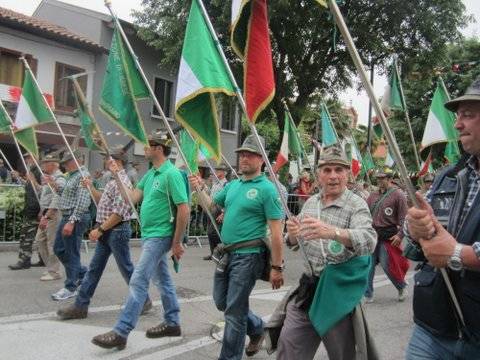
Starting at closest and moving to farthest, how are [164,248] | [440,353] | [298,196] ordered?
[440,353] < [164,248] < [298,196]

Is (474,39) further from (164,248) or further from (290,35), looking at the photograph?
(164,248)

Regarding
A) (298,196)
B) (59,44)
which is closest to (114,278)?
(298,196)

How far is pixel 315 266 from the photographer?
3.64m

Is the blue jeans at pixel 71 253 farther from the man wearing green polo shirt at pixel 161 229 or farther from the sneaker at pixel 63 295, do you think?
the man wearing green polo shirt at pixel 161 229

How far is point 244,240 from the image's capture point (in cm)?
451

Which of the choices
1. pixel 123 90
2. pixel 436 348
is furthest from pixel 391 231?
pixel 436 348

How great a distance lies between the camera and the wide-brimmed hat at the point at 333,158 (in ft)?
12.3

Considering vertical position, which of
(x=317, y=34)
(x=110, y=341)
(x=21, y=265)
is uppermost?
(x=317, y=34)

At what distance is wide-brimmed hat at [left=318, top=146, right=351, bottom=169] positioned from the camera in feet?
12.3

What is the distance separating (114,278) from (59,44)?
624 inches

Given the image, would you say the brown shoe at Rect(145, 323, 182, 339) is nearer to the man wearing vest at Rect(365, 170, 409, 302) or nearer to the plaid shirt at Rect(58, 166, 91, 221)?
the plaid shirt at Rect(58, 166, 91, 221)

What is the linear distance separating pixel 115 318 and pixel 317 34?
1530 centimetres

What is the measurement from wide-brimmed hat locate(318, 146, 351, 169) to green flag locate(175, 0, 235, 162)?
3.84 feet

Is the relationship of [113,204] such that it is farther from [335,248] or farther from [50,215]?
[335,248]
